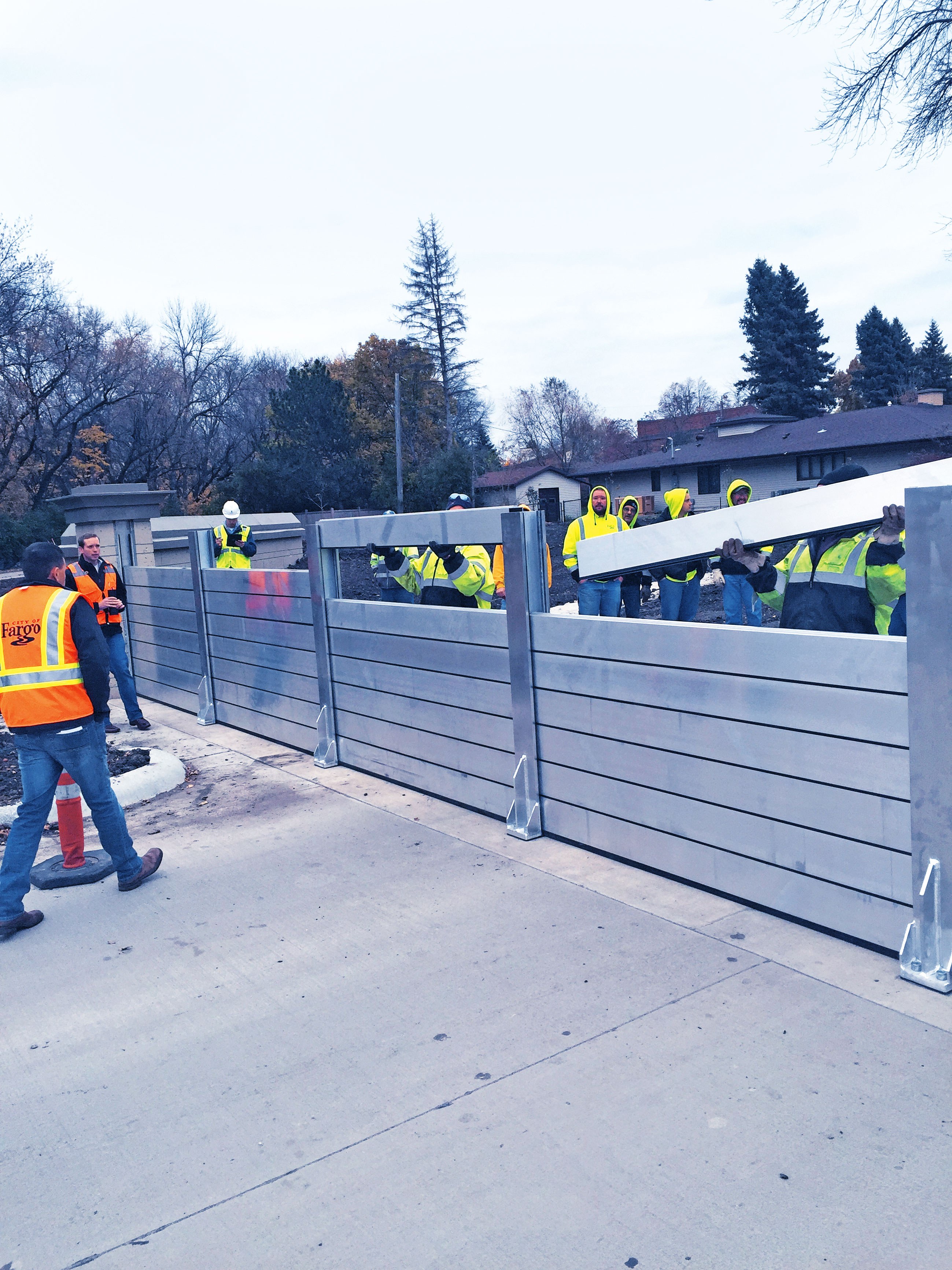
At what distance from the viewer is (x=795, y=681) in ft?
12.6

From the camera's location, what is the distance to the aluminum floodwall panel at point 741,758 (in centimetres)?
360

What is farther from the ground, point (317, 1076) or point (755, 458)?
point (755, 458)

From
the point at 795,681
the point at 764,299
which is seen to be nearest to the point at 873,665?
the point at 795,681

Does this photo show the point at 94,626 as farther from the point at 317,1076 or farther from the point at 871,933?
the point at 871,933

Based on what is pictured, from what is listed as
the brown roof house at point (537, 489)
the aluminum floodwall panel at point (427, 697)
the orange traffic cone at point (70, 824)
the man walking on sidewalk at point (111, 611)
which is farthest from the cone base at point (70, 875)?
the brown roof house at point (537, 489)

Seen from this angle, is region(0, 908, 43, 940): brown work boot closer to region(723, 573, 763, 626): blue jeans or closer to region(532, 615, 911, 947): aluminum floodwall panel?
region(532, 615, 911, 947): aluminum floodwall panel

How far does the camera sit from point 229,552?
32.0 feet

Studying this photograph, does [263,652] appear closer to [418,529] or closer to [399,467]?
[418,529]

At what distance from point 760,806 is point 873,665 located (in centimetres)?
80

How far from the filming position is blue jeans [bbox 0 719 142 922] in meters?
4.52

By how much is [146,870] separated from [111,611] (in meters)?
4.41

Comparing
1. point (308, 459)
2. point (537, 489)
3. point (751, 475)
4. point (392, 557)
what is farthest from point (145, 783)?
point (537, 489)

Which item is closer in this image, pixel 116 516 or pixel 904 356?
pixel 116 516

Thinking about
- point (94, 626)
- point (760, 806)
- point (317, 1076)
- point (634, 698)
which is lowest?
point (317, 1076)
